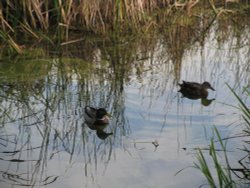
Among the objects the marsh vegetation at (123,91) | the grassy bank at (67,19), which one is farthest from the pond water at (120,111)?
the grassy bank at (67,19)

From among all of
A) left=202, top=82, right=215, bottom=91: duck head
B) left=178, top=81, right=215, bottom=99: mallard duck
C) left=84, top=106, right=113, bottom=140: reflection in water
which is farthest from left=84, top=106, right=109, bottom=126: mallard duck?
left=202, top=82, right=215, bottom=91: duck head

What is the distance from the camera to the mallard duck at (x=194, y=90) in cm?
475

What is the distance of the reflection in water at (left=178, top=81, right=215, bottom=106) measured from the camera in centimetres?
473

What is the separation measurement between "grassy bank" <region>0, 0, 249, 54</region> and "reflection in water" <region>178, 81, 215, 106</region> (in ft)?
6.25

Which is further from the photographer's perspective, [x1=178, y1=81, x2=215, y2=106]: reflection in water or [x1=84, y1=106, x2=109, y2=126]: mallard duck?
[x1=178, y1=81, x2=215, y2=106]: reflection in water

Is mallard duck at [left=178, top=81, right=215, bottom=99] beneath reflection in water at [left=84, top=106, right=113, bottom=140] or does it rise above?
above

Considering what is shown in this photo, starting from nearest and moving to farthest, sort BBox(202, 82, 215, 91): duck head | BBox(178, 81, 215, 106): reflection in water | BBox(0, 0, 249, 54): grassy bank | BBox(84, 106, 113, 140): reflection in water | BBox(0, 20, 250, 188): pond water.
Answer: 1. BBox(0, 20, 250, 188): pond water
2. BBox(84, 106, 113, 140): reflection in water
3. BBox(178, 81, 215, 106): reflection in water
4. BBox(202, 82, 215, 91): duck head
5. BBox(0, 0, 249, 54): grassy bank

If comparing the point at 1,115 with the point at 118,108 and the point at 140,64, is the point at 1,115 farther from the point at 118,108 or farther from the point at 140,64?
the point at 140,64

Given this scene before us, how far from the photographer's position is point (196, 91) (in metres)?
4.81

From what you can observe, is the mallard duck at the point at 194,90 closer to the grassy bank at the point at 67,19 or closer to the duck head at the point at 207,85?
the duck head at the point at 207,85

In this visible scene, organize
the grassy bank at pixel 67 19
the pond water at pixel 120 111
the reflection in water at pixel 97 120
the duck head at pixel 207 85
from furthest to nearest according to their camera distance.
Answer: the grassy bank at pixel 67 19 < the duck head at pixel 207 85 < the reflection in water at pixel 97 120 < the pond water at pixel 120 111

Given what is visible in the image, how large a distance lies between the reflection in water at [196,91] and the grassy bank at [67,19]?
191 centimetres

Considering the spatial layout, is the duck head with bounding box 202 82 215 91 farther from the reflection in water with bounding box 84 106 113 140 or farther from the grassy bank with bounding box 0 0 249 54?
the grassy bank with bounding box 0 0 249 54

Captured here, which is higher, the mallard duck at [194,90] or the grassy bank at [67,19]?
the grassy bank at [67,19]
